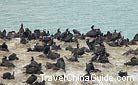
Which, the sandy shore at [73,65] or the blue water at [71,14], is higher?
the blue water at [71,14]

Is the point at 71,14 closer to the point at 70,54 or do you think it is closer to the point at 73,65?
the point at 70,54

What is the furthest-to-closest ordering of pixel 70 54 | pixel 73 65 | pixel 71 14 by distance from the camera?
pixel 71 14, pixel 70 54, pixel 73 65

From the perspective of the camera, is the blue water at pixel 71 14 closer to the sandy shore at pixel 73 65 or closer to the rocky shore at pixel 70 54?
the rocky shore at pixel 70 54

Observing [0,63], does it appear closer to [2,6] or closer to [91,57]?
[91,57]

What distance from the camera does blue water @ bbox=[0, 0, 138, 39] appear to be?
2293 inches

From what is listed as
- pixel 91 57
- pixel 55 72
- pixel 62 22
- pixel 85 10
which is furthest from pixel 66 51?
pixel 85 10

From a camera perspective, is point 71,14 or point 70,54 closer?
point 70,54

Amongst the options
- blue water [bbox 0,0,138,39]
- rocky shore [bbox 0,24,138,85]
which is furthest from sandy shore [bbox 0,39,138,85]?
blue water [bbox 0,0,138,39]

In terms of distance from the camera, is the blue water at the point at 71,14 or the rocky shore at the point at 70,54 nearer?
the rocky shore at the point at 70,54

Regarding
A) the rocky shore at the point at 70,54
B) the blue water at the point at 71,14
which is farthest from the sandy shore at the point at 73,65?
the blue water at the point at 71,14

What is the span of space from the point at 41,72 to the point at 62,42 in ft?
28.0

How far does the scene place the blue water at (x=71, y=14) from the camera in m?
58.2

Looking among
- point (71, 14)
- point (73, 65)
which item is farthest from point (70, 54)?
point (71, 14)

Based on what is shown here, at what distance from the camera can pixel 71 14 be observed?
6569 cm
